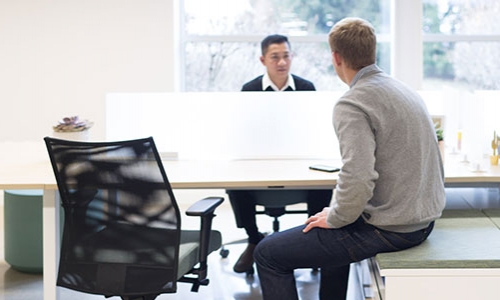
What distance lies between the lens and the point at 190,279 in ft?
9.54

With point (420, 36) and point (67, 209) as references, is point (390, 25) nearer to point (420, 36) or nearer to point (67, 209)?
point (420, 36)

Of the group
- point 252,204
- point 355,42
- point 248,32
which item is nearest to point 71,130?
point 252,204

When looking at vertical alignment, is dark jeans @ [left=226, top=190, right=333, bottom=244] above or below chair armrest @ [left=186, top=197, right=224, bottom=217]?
below

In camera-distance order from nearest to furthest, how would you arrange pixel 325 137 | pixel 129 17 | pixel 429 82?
pixel 325 137 → pixel 129 17 → pixel 429 82

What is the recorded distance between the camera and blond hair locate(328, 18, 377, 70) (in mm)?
2678

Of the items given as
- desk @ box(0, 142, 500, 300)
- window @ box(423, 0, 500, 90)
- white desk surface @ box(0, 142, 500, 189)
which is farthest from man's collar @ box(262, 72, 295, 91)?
window @ box(423, 0, 500, 90)

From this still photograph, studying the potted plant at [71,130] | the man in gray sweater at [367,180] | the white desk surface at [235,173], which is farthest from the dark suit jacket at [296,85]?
the man in gray sweater at [367,180]

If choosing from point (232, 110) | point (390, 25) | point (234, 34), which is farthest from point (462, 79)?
point (232, 110)

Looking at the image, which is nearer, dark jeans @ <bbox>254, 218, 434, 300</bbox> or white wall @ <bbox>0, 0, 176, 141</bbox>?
dark jeans @ <bbox>254, 218, 434, 300</bbox>

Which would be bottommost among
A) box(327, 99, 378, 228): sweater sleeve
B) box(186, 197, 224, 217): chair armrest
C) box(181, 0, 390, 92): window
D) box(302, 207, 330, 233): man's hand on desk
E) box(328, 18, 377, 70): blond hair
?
box(302, 207, 330, 233): man's hand on desk

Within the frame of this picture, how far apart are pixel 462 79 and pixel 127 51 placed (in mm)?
2576

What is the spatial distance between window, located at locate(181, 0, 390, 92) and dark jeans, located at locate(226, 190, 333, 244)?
7.20 feet

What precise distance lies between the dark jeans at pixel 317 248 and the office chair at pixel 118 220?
→ 0.29 metres

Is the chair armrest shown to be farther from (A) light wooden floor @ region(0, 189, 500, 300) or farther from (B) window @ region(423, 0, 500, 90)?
(B) window @ region(423, 0, 500, 90)
